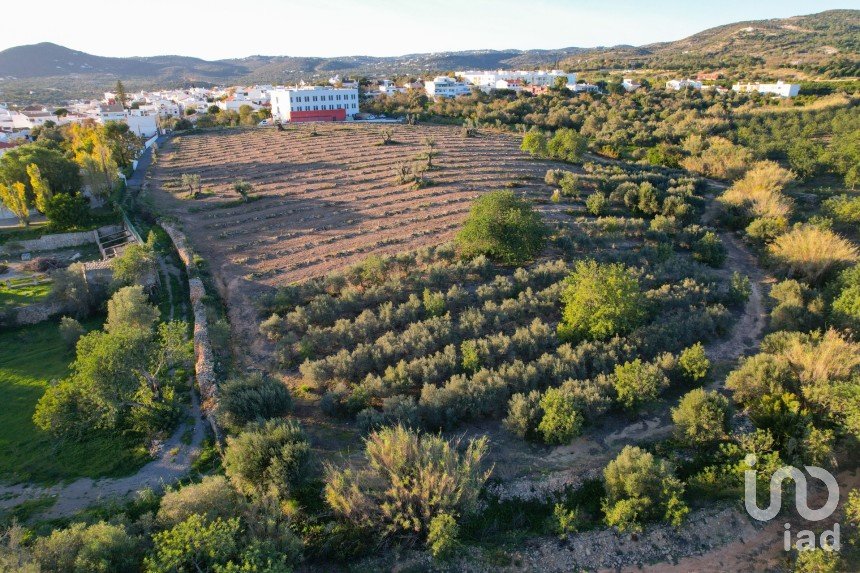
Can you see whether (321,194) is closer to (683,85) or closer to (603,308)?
(603,308)

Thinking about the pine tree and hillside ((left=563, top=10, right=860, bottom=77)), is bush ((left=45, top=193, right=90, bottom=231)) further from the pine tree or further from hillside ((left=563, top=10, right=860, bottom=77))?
hillside ((left=563, top=10, right=860, bottom=77))

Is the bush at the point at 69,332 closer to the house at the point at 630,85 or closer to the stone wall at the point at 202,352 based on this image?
the stone wall at the point at 202,352

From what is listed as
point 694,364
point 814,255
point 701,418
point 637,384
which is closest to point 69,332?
point 637,384

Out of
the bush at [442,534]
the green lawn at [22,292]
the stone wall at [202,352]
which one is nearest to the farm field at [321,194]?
the stone wall at [202,352]

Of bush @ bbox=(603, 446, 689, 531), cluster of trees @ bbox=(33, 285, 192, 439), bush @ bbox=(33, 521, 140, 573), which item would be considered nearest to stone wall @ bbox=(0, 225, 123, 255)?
cluster of trees @ bbox=(33, 285, 192, 439)

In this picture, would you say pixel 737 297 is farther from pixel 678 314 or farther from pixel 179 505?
pixel 179 505

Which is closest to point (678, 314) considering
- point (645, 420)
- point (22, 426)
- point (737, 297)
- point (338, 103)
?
point (737, 297)

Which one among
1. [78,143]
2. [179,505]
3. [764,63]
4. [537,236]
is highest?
[764,63]
